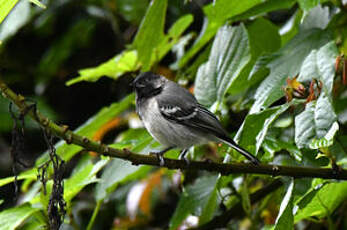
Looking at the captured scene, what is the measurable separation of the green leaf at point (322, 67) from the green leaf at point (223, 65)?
36 cm

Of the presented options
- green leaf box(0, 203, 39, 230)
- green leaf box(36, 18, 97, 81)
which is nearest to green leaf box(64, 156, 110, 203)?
green leaf box(0, 203, 39, 230)

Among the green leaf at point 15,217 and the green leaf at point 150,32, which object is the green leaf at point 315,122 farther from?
the green leaf at point 15,217

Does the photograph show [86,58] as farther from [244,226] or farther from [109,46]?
[244,226]

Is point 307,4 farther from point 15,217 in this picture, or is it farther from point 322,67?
point 15,217

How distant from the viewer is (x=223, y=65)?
7.57ft

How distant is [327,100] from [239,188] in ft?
3.16

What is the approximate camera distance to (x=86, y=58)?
167 inches

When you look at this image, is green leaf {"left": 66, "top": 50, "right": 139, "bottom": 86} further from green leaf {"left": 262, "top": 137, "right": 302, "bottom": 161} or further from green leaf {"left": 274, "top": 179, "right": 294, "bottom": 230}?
green leaf {"left": 274, "top": 179, "right": 294, "bottom": 230}

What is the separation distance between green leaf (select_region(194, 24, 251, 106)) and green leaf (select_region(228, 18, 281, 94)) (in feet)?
0.38

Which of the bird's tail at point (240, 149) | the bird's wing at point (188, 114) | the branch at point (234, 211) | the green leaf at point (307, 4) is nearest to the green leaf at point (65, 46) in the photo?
the bird's wing at point (188, 114)

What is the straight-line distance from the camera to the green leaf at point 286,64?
2043mm

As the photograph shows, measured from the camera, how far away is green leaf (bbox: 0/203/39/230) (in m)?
1.99

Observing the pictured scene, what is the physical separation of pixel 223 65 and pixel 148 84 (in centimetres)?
47

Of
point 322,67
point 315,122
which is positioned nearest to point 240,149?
point 315,122
